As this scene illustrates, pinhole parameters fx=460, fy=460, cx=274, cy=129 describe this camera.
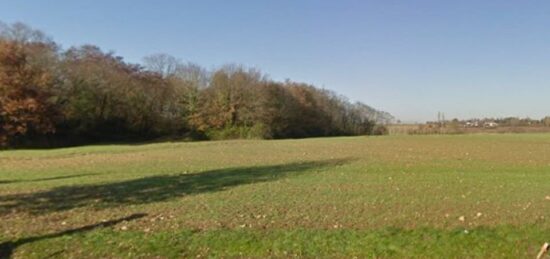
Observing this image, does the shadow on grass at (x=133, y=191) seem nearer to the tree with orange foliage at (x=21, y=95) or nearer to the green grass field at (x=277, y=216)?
the green grass field at (x=277, y=216)

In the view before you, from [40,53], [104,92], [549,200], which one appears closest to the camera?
[549,200]

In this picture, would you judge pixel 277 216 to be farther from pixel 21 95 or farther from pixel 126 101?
pixel 126 101

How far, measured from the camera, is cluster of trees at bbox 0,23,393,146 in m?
45.9

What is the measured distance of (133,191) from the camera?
12.9 metres

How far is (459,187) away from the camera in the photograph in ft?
44.0

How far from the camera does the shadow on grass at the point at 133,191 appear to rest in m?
10.9

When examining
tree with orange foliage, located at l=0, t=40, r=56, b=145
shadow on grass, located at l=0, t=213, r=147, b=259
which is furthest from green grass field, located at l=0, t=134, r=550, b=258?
tree with orange foliage, located at l=0, t=40, r=56, b=145

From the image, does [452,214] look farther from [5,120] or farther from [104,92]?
[104,92]

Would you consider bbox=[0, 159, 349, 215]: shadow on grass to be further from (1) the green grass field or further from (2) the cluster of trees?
(2) the cluster of trees

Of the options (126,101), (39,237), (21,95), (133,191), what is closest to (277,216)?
(39,237)

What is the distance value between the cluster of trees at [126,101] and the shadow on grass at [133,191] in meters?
35.9

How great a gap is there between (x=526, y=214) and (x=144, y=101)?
58.3 metres

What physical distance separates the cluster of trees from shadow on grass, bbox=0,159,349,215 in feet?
118

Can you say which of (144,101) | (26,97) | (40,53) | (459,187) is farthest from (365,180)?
(144,101)
